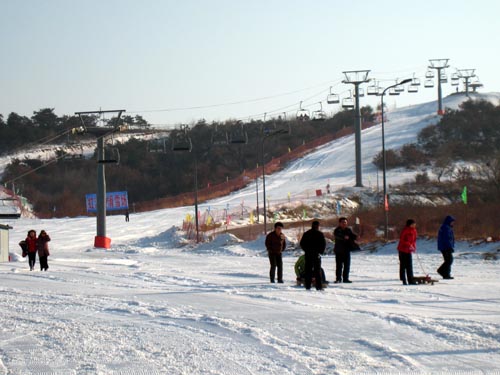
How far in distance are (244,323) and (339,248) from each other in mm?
7759

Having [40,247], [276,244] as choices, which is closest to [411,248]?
[276,244]

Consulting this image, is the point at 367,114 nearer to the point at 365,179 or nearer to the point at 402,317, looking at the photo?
the point at 365,179

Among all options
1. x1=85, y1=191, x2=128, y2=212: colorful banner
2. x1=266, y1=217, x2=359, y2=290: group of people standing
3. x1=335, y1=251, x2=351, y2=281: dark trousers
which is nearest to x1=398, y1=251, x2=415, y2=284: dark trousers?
x1=266, y1=217, x2=359, y2=290: group of people standing

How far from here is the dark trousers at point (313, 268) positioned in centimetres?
1844

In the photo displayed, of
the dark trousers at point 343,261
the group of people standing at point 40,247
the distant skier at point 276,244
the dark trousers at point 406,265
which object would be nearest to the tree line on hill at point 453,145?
the group of people standing at point 40,247

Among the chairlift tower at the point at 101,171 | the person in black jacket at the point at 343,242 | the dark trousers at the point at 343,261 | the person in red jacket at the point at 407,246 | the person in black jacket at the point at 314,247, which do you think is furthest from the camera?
the chairlift tower at the point at 101,171

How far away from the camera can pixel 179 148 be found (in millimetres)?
47750

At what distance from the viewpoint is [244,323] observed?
1328 centimetres

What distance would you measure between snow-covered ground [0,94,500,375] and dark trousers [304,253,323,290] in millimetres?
Result: 496

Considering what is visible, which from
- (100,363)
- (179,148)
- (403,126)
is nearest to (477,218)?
(179,148)

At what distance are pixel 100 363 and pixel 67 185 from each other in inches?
4482

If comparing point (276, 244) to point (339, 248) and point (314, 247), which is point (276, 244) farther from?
point (314, 247)

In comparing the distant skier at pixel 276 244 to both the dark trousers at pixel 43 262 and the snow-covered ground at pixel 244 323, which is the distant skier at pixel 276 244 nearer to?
the snow-covered ground at pixel 244 323

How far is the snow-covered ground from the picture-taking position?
999 centimetres
